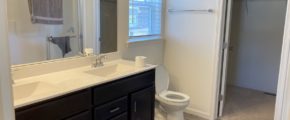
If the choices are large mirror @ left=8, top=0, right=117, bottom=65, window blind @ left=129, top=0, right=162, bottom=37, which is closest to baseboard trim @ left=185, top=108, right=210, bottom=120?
window blind @ left=129, top=0, right=162, bottom=37

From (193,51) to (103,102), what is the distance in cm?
172

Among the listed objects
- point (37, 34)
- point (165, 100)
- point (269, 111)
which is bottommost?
point (269, 111)

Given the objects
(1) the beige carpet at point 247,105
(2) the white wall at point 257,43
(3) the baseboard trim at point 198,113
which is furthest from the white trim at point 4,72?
(2) the white wall at point 257,43

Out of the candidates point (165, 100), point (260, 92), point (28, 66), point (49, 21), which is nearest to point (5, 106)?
point (28, 66)

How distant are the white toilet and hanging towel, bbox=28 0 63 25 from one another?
1.41m

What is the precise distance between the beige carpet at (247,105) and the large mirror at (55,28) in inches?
77.9

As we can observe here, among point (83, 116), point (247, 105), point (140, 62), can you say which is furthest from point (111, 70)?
point (247, 105)

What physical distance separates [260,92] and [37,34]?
398 centimetres

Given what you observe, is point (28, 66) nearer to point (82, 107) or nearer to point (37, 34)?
point (37, 34)

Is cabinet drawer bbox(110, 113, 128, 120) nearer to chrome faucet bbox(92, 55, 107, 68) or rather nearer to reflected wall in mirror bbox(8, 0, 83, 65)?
chrome faucet bbox(92, 55, 107, 68)

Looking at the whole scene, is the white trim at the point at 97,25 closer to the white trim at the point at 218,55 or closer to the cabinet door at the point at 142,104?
the cabinet door at the point at 142,104

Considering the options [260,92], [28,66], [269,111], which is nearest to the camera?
[28,66]

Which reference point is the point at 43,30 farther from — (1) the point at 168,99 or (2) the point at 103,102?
(1) the point at 168,99

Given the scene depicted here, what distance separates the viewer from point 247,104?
155 inches
